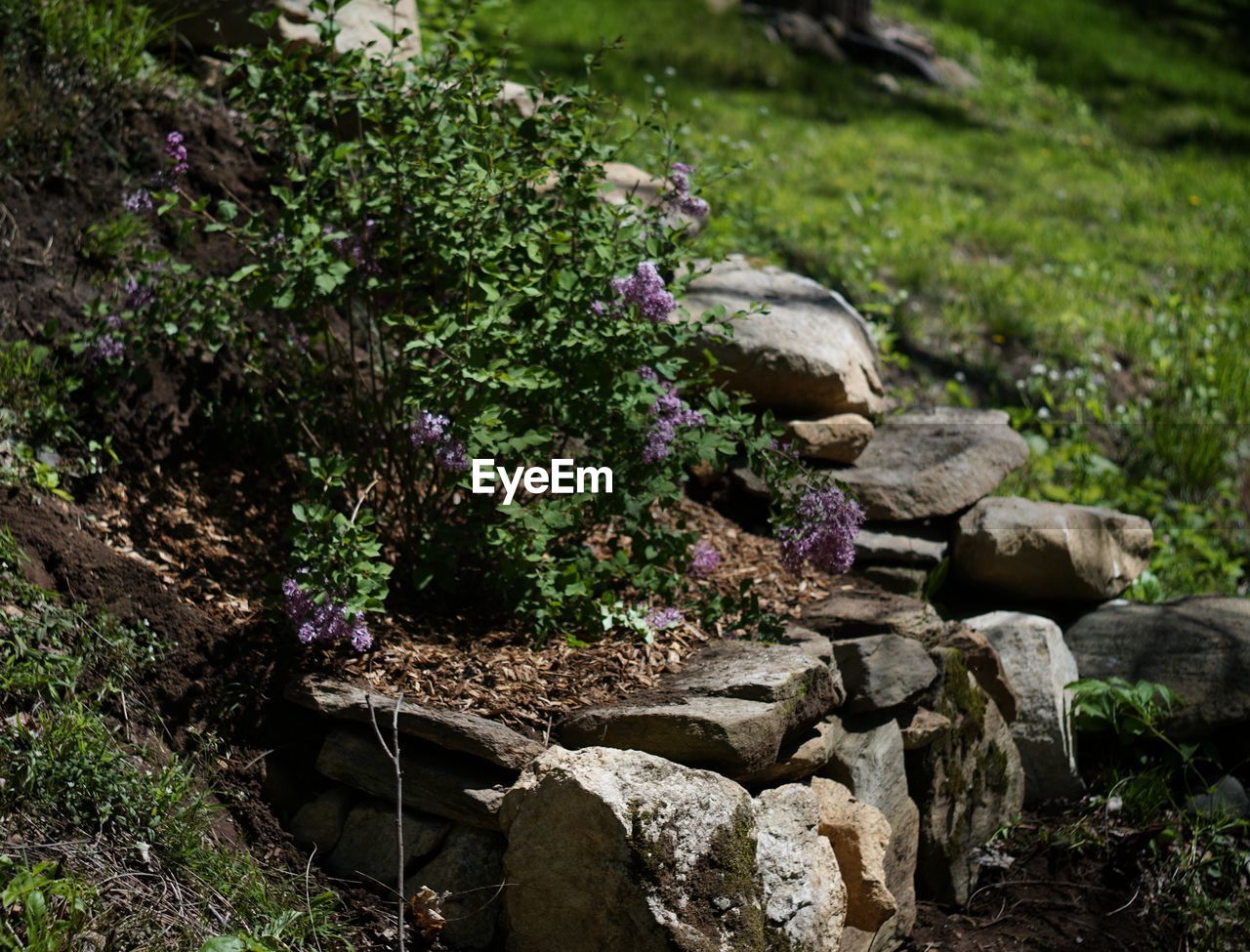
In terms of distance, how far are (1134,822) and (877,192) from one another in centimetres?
515

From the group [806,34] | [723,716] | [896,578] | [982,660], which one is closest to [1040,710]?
[982,660]

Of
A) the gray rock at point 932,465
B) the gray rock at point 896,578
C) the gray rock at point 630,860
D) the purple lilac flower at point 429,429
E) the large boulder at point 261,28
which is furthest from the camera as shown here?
the large boulder at point 261,28

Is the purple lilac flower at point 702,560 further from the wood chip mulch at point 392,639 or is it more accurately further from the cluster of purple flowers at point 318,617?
the cluster of purple flowers at point 318,617

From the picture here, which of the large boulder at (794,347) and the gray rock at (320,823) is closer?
the gray rock at (320,823)

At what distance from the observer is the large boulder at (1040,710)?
462cm

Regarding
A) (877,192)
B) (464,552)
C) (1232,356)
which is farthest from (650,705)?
(877,192)

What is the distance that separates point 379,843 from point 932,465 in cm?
268

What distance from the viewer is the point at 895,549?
4980mm

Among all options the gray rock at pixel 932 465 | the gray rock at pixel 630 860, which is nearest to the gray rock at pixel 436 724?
the gray rock at pixel 630 860

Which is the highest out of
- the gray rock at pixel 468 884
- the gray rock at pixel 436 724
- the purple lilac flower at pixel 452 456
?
the purple lilac flower at pixel 452 456

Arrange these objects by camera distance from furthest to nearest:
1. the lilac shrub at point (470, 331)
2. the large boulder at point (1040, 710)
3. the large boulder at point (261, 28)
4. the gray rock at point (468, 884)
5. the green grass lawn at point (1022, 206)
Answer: the green grass lawn at point (1022, 206) → the large boulder at point (261, 28) → the large boulder at point (1040, 710) → the lilac shrub at point (470, 331) → the gray rock at point (468, 884)

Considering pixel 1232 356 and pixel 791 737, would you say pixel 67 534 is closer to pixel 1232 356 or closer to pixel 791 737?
pixel 791 737

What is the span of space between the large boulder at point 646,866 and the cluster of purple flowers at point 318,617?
23.7 inches

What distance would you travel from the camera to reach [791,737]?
3.73 meters
